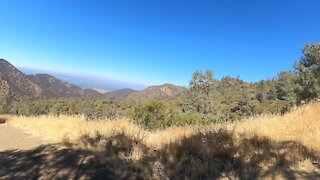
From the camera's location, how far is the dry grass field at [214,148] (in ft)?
20.9

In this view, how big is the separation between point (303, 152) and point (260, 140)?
3.39 feet

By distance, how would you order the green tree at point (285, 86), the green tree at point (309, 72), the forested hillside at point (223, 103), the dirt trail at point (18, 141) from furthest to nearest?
the green tree at point (285, 86)
the green tree at point (309, 72)
the forested hillside at point (223, 103)
the dirt trail at point (18, 141)

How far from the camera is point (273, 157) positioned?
690 centimetres

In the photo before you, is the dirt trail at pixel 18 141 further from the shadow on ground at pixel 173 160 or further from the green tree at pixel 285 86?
the green tree at pixel 285 86

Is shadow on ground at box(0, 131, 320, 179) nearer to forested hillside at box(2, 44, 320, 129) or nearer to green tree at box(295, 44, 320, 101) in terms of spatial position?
forested hillside at box(2, 44, 320, 129)

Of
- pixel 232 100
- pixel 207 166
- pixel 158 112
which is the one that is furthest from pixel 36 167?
pixel 232 100

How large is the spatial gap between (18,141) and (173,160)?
5098mm

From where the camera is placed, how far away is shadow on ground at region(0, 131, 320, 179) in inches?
246

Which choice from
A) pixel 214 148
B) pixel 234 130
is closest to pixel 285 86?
pixel 234 130

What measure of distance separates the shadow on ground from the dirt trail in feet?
2.02

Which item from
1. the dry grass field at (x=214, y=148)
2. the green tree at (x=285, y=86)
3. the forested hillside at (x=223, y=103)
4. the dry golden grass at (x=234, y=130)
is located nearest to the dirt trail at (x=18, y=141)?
the dry golden grass at (x=234, y=130)

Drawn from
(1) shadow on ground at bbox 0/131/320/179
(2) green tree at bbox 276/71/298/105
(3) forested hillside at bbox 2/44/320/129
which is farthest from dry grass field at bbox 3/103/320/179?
(2) green tree at bbox 276/71/298/105

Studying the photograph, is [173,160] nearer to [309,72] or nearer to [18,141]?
[18,141]

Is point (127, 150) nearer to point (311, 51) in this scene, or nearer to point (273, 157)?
point (273, 157)
